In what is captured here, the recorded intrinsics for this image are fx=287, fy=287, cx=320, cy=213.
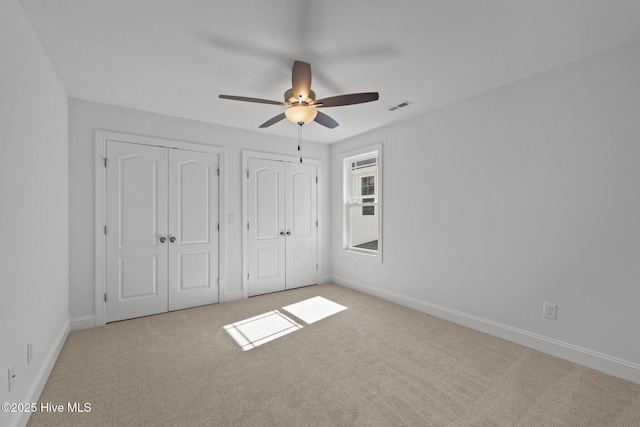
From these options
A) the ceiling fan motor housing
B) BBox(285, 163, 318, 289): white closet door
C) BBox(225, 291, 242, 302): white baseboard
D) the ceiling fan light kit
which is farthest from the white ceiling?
BBox(225, 291, 242, 302): white baseboard

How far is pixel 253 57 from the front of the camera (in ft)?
7.94

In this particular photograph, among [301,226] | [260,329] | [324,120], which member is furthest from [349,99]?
[301,226]

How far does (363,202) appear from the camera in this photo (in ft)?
16.1

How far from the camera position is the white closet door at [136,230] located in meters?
3.41

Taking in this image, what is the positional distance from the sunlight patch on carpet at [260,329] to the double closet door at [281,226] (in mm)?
1026

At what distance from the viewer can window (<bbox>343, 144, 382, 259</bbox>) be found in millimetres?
4543

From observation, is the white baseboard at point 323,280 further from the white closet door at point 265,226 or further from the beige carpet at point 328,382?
the beige carpet at point 328,382

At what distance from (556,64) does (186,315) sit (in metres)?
4.73

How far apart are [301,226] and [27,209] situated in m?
3.49

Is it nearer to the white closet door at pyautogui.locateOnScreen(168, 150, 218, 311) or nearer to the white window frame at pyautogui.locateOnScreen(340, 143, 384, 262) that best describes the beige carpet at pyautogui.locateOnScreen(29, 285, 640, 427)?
the white closet door at pyautogui.locateOnScreen(168, 150, 218, 311)

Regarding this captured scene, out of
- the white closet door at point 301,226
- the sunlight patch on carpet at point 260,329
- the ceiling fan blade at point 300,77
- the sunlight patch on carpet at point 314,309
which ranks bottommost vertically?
the sunlight patch on carpet at point 260,329

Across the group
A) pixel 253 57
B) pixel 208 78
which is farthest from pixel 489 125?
pixel 208 78

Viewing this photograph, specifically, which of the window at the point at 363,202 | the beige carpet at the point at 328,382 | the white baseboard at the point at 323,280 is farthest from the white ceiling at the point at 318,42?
the white baseboard at the point at 323,280

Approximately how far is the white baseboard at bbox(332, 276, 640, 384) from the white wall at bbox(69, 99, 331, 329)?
8.54 feet
